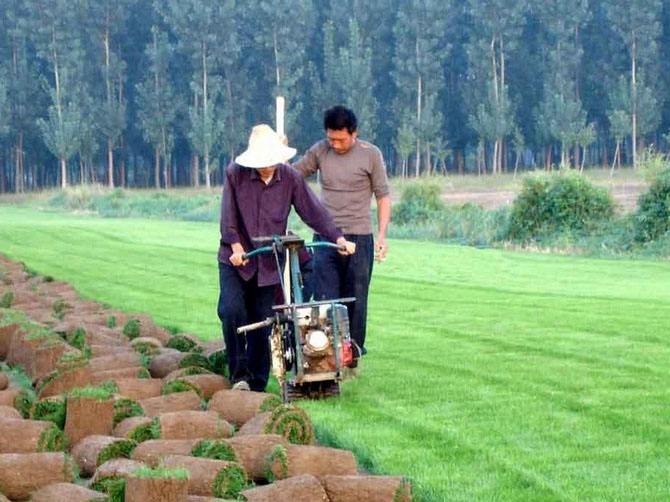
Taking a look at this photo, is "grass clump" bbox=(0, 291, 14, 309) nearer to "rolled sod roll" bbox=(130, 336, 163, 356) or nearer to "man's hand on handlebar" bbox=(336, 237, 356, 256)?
"rolled sod roll" bbox=(130, 336, 163, 356)

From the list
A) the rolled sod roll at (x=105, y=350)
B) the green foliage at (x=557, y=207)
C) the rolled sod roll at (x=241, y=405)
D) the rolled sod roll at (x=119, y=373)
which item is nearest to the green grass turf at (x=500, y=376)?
the rolled sod roll at (x=241, y=405)

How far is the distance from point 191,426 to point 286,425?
54 cm

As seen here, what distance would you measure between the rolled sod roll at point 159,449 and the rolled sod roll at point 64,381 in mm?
1990

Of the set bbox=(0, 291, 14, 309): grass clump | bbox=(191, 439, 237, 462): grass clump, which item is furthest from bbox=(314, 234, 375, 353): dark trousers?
bbox=(0, 291, 14, 309): grass clump

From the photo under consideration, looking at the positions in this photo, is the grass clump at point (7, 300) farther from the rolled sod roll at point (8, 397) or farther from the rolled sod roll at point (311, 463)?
the rolled sod roll at point (311, 463)

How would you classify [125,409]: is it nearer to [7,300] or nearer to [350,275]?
[350,275]

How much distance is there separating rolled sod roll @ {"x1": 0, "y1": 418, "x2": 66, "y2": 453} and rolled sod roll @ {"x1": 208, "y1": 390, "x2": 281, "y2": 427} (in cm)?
119

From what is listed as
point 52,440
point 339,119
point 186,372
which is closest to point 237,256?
point 186,372

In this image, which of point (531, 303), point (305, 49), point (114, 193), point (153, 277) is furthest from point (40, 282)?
point (305, 49)

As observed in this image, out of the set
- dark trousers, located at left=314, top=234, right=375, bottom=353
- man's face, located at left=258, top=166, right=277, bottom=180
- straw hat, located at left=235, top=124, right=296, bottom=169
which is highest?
straw hat, located at left=235, top=124, right=296, bottom=169

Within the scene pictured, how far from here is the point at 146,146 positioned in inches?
3656

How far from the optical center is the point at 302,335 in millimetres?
9211

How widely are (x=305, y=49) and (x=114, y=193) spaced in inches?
995

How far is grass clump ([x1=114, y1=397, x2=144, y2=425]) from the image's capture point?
838 cm
